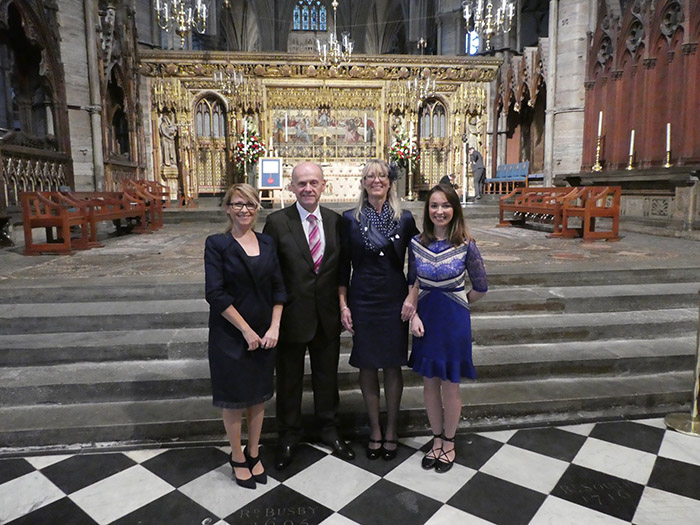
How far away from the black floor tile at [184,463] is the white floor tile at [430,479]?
999 millimetres

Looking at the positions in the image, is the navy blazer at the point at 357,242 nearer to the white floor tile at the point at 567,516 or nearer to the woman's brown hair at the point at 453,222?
the woman's brown hair at the point at 453,222

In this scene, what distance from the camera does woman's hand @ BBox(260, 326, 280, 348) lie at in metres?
2.48

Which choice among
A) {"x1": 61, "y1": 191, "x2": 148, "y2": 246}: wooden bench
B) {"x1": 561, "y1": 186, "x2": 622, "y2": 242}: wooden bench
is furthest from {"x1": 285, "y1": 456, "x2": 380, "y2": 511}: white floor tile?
{"x1": 561, "y1": 186, "x2": 622, "y2": 242}: wooden bench

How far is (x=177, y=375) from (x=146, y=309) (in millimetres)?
970

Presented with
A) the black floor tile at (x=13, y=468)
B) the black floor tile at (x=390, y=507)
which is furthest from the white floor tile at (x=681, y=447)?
the black floor tile at (x=13, y=468)

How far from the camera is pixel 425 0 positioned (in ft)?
81.7

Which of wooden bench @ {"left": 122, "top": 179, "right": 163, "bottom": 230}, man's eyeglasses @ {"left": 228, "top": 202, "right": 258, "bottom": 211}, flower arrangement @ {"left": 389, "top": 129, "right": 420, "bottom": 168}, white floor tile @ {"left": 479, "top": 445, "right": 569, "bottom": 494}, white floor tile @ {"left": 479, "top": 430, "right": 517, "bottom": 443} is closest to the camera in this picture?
man's eyeglasses @ {"left": 228, "top": 202, "right": 258, "bottom": 211}

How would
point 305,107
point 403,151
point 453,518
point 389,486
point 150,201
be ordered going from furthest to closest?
point 305,107 → point 403,151 → point 150,201 → point 389,486 → point 453,518

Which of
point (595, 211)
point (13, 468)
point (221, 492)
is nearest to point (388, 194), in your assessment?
point (221, 492)

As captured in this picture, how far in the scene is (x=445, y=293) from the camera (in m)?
2.65

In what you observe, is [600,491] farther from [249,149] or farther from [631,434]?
[249,149]

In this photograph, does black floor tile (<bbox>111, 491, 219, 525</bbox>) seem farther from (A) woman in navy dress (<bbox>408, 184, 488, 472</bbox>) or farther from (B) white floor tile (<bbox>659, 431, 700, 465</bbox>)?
(B) white floor tile (<bbox>659, 431, 700, 465</bbox>)

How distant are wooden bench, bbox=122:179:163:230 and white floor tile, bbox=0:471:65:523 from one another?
26.9 ft

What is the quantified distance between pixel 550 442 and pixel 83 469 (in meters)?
2.73
